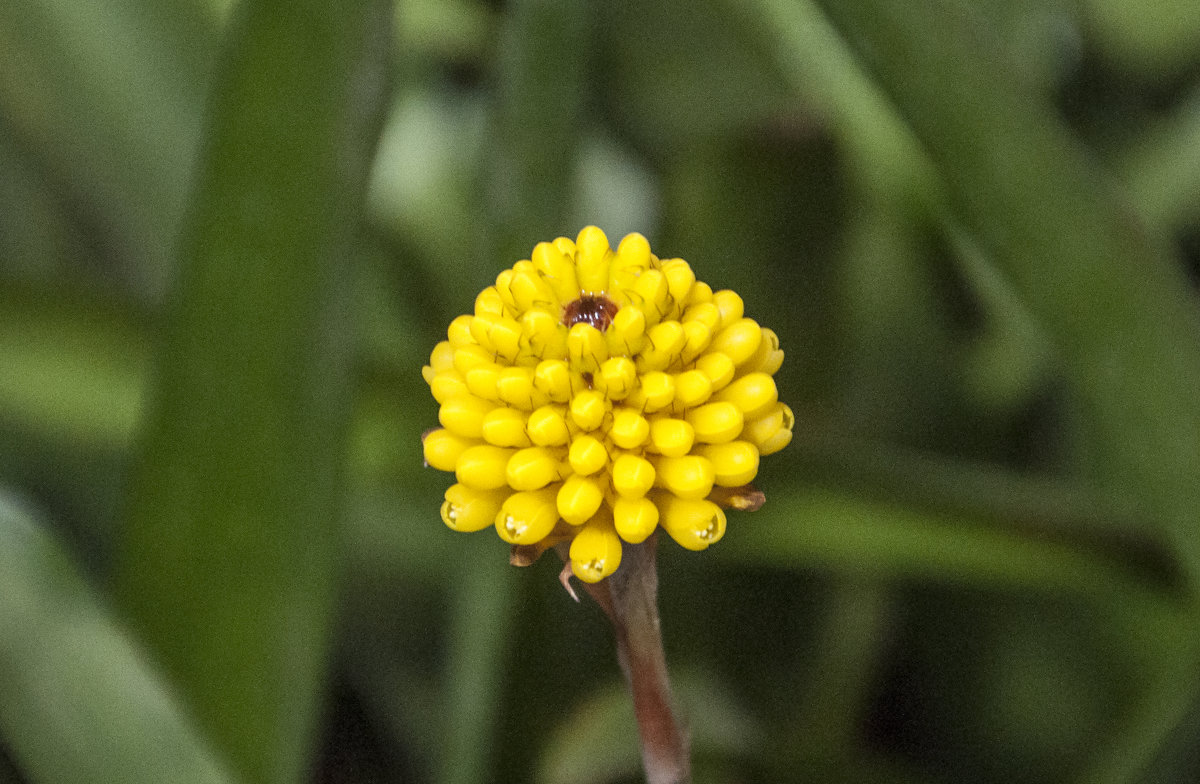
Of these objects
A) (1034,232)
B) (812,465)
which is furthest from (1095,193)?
(812,465)

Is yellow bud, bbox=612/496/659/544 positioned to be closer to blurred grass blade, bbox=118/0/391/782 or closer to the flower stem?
the flower stem

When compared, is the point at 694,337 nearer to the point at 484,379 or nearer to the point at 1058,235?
the point at 484,379

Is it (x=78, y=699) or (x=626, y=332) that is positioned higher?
(x=626, y=332)

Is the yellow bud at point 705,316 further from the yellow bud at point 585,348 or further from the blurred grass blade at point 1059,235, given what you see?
the blurred grass blade at point 1059,235

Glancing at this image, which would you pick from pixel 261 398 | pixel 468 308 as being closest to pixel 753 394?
pixel 261 398

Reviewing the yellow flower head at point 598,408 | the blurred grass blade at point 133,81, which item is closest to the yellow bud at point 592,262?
the yellow flower head at point 598,408

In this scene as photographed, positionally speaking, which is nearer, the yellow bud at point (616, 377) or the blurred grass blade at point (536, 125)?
the yellow bud at point (616, 377)

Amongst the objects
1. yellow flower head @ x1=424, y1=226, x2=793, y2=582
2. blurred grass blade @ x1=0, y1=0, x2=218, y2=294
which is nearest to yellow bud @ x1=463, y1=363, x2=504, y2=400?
yellow flower head @ x1=424, y1=226, x2=793, y2=582

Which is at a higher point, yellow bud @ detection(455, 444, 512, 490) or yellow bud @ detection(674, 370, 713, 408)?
yellow bud @ detection(674, 370, 713, 408)
